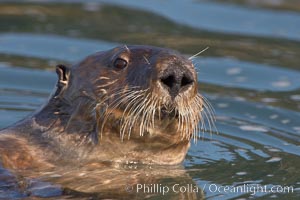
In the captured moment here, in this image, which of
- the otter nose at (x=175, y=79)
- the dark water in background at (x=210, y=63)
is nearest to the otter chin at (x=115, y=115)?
the otter nose at (x=175, y=79)

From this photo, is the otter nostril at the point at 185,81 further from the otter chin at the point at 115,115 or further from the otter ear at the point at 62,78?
the otter ear at the point at 62,78

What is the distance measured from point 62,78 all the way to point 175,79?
110cm

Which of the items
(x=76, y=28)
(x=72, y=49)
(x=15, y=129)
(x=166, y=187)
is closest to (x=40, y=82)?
(x=72, y=49)

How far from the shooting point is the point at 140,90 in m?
6.84

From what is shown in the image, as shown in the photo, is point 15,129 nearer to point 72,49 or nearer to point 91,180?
point 91,180

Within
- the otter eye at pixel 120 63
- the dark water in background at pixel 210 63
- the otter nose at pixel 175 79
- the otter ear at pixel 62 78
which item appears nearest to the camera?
the otter nose at pixel 175 79

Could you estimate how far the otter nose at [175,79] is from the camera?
6680 mm

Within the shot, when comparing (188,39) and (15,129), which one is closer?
(15,129)

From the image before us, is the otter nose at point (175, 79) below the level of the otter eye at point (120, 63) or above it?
below

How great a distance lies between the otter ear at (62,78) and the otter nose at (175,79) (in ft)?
3.23

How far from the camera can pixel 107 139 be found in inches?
279

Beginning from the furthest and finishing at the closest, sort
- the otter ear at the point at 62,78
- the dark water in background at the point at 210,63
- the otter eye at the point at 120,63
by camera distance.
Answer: the dark water in background at the point at 210,63
the otter ear at the point at 62,78
the otter eye at the point at 120,63

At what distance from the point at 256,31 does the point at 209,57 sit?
1164 millimetres

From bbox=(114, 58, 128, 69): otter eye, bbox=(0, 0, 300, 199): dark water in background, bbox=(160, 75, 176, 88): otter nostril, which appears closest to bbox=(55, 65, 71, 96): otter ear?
bbox=(114, 58, 128, 69): otter eye
